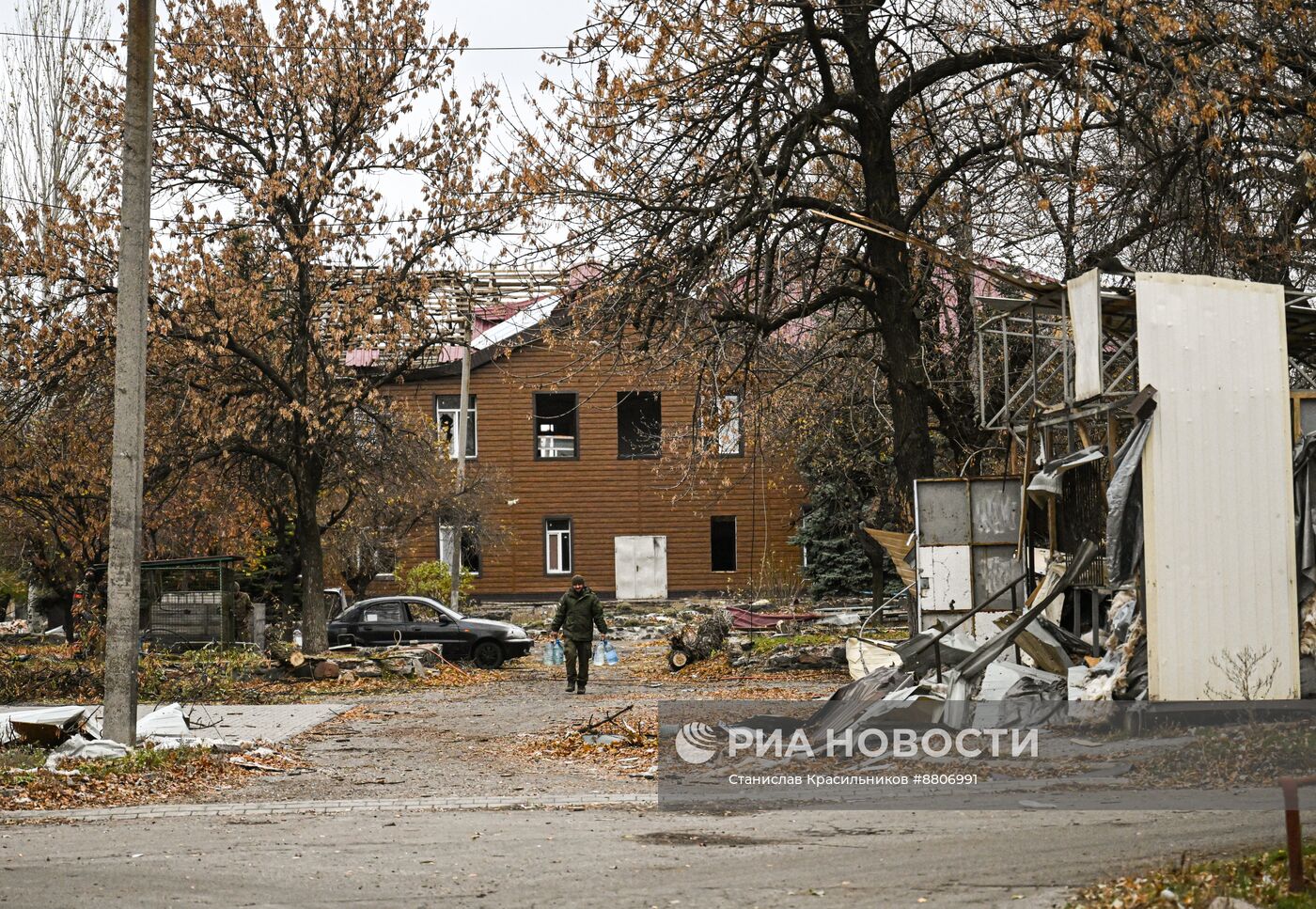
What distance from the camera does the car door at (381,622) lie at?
28.6 metres

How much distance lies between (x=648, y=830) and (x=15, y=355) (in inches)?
653

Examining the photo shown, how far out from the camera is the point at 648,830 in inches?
374

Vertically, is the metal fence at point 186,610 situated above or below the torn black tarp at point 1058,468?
below

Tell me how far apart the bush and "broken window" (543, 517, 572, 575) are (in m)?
4.35

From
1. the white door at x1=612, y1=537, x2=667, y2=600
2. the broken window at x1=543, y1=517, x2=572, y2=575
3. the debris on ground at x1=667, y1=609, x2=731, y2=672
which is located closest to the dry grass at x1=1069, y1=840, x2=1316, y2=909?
the debris on ground at x1=667, y1=609, x2=731, y2=672

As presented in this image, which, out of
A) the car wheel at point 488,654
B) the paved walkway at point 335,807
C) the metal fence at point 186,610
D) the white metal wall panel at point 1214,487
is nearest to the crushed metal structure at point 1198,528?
the white metal wall panel at point 1214,487

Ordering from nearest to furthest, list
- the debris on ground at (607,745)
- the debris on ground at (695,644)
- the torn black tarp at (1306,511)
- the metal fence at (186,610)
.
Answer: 1. the torn black tarp at (1306,511)
2. the debris on ground at (607,745)
3. the debris on ground at (695,644)
4. the metal fence at (186,610)

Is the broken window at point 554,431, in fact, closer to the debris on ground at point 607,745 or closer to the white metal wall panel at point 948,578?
the white metal wall panel at point 948,578

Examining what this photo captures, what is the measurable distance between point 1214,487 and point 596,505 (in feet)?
104

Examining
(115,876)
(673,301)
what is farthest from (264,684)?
(115,876)

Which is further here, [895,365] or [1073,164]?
[895,365]

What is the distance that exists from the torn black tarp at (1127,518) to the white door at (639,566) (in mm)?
31126

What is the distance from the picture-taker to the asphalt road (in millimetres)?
7383

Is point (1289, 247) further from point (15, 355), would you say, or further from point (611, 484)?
point (611, 484)
